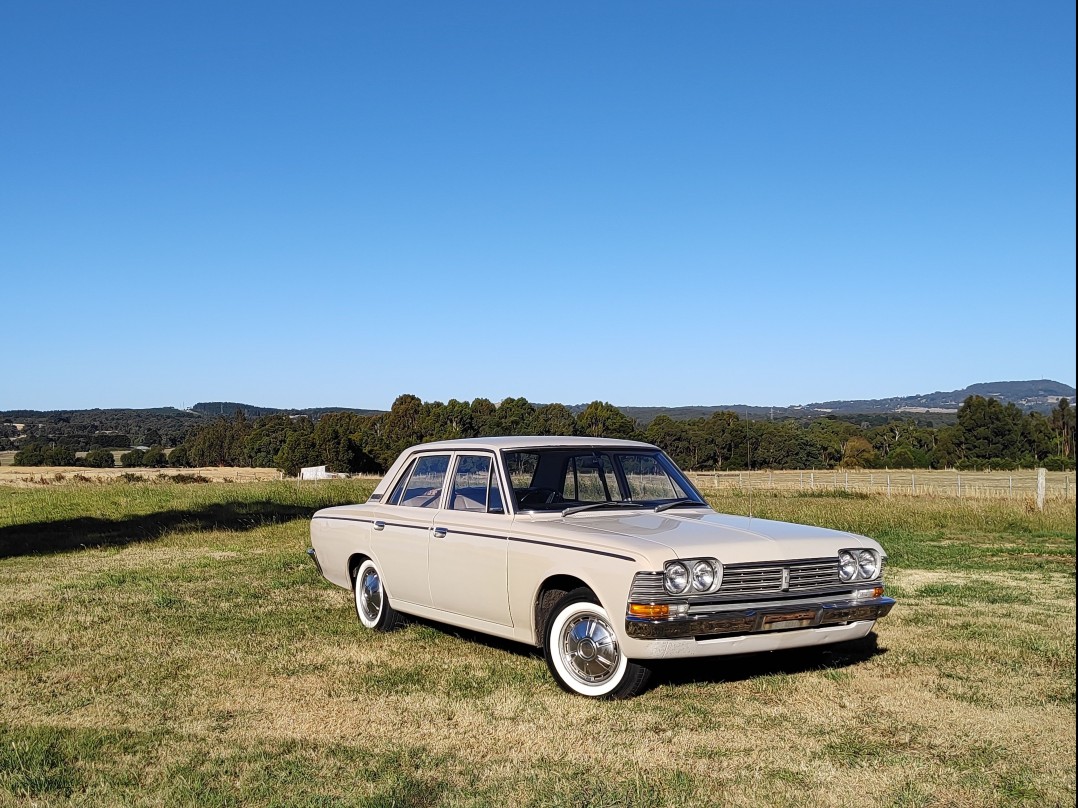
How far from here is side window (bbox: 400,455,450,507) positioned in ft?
26.2

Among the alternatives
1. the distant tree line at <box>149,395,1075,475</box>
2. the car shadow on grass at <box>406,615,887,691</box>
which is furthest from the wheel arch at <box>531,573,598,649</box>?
the distant tree line at <box>149,395,1075,475</box>

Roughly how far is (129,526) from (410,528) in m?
13.4

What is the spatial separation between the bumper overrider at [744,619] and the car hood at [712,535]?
27cm

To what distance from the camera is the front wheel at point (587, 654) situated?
19.9ft

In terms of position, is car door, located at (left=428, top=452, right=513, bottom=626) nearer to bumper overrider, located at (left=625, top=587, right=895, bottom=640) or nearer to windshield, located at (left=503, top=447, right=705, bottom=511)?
windshield, located at (left=503, top=447, right=705, bottom=511)

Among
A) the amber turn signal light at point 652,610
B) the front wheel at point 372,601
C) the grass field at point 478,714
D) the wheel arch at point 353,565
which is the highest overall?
the amber turn signal light at point 652,610

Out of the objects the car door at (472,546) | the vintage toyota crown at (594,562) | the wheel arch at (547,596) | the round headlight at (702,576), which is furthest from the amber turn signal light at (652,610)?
the car door at (472,546)

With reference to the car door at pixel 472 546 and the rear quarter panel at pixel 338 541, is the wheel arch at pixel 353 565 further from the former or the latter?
the car door at pixel 472 546

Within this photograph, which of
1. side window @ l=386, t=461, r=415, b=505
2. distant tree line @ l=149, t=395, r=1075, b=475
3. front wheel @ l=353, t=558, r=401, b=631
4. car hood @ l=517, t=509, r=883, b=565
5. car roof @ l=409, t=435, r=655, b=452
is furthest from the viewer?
distant tree line @ l=149, t=395, r=1075, b=475

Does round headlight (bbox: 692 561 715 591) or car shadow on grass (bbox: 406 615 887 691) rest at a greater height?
round headlight (bbox: 692 561 715 591)

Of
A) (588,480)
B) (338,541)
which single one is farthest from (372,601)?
(588,480)

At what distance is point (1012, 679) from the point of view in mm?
6566

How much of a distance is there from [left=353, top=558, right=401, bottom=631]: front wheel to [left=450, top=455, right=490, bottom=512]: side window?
1.07 metres

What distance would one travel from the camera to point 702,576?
5.92 metres
